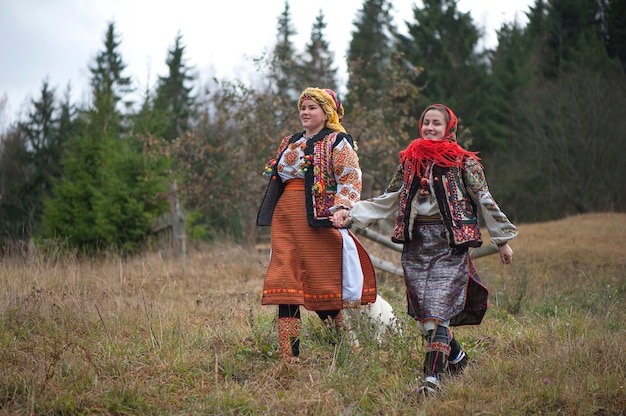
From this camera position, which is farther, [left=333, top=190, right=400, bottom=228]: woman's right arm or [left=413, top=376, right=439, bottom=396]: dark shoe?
[left=333, top=190, right=400, bottom=228]: woman's right arm

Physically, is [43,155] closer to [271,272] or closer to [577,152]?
[577,152]

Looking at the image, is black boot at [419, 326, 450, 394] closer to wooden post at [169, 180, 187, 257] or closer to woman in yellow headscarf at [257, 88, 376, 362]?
woman in yellow headscarf at [257, 88, 376, 362]

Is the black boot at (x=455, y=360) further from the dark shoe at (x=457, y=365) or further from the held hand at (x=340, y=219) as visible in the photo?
the held hand at (x=340, y=219)

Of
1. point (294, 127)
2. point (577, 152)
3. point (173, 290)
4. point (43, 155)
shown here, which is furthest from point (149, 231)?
point (577, 152)

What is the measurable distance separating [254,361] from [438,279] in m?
1.28

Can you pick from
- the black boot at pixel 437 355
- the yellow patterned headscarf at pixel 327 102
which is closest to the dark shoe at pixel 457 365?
the black boot at pixel 437 355

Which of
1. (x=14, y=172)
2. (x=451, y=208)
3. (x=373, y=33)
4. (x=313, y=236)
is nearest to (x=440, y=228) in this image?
(x=451, y=208)

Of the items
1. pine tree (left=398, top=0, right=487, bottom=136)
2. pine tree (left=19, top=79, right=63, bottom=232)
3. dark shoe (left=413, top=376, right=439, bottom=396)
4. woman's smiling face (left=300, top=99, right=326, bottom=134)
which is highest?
pine tree (left=398, top=0, right=487, bottom=136)

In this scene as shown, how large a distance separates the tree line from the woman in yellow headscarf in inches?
329

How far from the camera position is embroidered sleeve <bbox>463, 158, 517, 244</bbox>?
3779mm

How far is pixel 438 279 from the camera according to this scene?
3.80 metres

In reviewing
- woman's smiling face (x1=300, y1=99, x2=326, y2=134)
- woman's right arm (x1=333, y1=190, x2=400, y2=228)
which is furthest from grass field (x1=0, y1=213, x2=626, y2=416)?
woman's smiling face (x1=300, y1=99, x2=326, y2=134)

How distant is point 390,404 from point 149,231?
1058 centimetres

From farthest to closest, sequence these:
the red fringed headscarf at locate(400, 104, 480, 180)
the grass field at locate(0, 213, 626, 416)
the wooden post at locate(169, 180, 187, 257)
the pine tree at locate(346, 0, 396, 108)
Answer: the pine tree at locate(346, 0, 396, 108) → the wooden post at locate(169, 180, 187, 257) → the red fringed headscarf at locate(400, 104, 480, 180) → the grass field at locate(0, 213, 626, 416)
